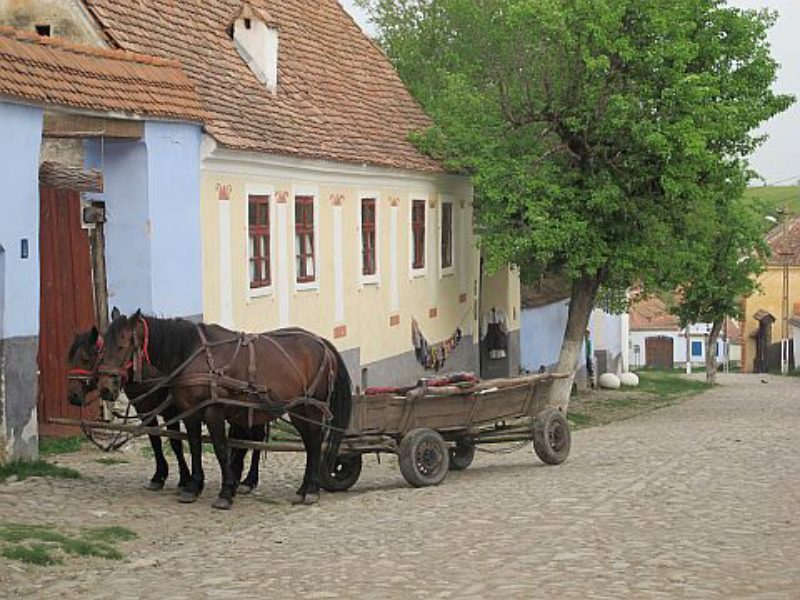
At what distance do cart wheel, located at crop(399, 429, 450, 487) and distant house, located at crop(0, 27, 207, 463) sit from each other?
3563 mm

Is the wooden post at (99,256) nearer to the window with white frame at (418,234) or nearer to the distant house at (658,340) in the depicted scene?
the window with white frame at (418,234)

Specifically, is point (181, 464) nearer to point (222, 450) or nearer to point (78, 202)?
point (222, 450)

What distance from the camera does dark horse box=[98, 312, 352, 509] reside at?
13531 millimetres

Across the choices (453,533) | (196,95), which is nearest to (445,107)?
(196,95)

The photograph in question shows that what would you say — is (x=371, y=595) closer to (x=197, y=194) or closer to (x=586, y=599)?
(x=586, y=599)

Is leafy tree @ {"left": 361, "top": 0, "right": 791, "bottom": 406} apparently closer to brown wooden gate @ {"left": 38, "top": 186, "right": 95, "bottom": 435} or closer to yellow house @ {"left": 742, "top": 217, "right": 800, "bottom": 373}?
brown wooden gate @ {"left": 38, "top": 186, "right": 95, "bottom": 435}

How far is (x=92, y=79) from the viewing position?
16.7m

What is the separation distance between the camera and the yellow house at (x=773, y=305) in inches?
2943

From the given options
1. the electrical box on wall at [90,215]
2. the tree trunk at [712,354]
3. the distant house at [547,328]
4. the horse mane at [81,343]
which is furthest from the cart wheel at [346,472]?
the tree trunk at [712,354]

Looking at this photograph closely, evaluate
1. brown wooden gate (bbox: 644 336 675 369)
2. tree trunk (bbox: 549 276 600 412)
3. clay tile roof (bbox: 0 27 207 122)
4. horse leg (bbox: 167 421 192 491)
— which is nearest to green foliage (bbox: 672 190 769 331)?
tree trunk (bbox: 549 276 600 412)

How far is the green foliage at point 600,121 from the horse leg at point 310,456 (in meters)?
14.0

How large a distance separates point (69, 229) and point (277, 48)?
892 centimetres

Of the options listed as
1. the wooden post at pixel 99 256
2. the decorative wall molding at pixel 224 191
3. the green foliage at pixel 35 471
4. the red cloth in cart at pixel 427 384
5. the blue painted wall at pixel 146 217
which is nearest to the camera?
the green foliage at pixel 35 471

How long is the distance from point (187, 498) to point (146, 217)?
4755mm
